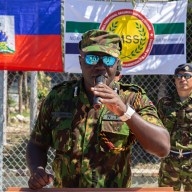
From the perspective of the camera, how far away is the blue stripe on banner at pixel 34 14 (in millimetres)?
4621

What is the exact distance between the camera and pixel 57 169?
2.22 metres

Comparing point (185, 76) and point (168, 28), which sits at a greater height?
point (168, 28)

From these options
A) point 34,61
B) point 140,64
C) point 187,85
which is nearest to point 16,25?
point 34,61

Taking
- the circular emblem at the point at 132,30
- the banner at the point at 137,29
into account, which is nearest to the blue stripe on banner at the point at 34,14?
the banner at the point at 137,29

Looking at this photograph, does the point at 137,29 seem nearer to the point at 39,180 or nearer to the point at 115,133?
the point at 115,133

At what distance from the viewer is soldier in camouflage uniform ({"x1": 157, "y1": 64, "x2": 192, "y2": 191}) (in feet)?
14.6

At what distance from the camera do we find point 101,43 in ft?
6.76

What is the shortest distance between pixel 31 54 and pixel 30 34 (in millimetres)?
216

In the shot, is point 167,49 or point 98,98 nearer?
point 98,98

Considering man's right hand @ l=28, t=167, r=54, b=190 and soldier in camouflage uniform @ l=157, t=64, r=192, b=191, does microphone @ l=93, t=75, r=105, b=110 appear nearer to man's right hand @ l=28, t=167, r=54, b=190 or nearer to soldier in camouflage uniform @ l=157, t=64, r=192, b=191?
man's right hand @ l=28, t=167, r=54, b=190

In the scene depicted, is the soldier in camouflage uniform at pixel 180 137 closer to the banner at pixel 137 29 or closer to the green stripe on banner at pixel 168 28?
the banner at pixel 137 29

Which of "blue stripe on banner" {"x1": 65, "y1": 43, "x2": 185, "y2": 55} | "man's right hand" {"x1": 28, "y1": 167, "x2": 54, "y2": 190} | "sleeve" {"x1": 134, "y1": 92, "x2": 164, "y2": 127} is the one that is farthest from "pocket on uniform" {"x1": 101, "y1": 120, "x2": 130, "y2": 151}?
"blue stripe on banner" {"x1": 65, "y1": 43, "x2": 185, "y2": 55}

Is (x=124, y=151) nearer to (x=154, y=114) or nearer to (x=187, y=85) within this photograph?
(x=154, y=114)

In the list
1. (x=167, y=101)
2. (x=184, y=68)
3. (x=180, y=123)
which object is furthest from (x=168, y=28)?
(x=180, y=123)
